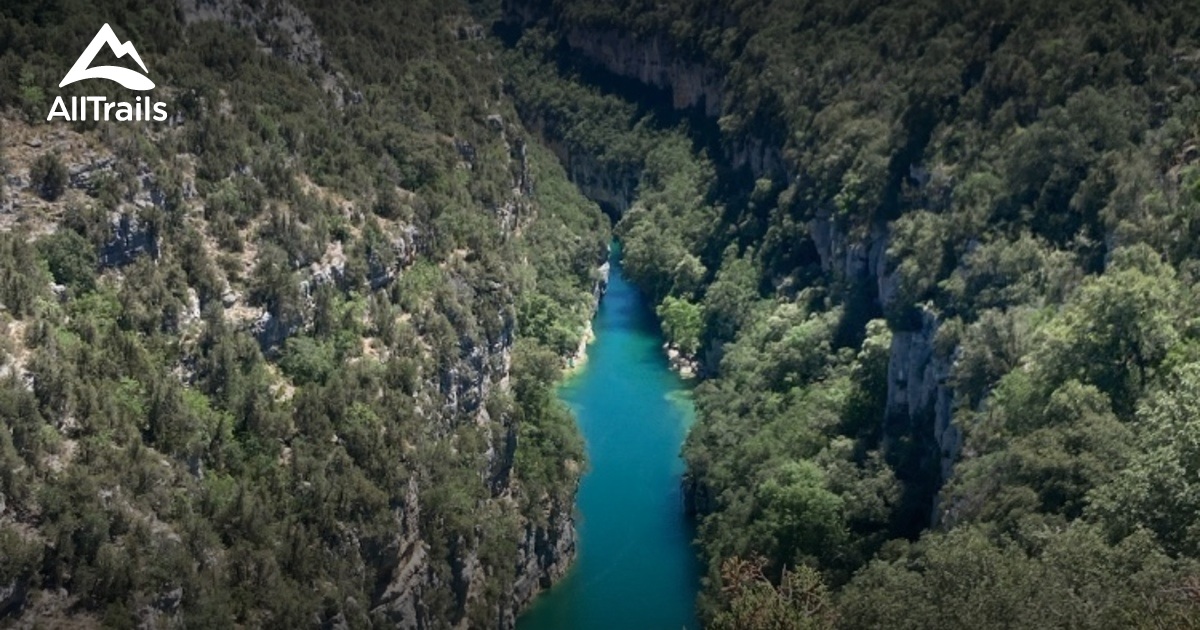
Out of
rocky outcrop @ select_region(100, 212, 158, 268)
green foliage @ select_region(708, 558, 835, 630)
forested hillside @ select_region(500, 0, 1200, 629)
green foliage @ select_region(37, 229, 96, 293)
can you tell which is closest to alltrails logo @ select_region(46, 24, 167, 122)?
rocky outcrop @ select_region(100, 212, 158, 268)

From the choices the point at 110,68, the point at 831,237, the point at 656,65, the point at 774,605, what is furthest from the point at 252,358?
the point at 656,65

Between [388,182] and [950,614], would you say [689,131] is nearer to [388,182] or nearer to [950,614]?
[388,182]

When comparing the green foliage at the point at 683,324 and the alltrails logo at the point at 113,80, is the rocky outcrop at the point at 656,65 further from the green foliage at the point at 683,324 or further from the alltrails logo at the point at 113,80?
the alltrails logo at the point at 113,80

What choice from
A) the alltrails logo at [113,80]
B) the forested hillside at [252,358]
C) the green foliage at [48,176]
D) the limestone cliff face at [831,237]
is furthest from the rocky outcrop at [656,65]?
Answer: the green foliage at [48,176]

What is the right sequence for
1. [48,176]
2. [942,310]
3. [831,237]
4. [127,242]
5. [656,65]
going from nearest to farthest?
[48,176] < [127,242] < [942,310] < [831,237] < [656,65]

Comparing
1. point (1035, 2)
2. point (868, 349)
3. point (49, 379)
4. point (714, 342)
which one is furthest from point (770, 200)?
point (49, 379)

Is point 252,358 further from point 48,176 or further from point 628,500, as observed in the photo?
point 628,500

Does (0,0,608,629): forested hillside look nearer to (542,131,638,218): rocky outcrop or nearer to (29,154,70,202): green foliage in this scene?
(29,154,70,202): green foliage
